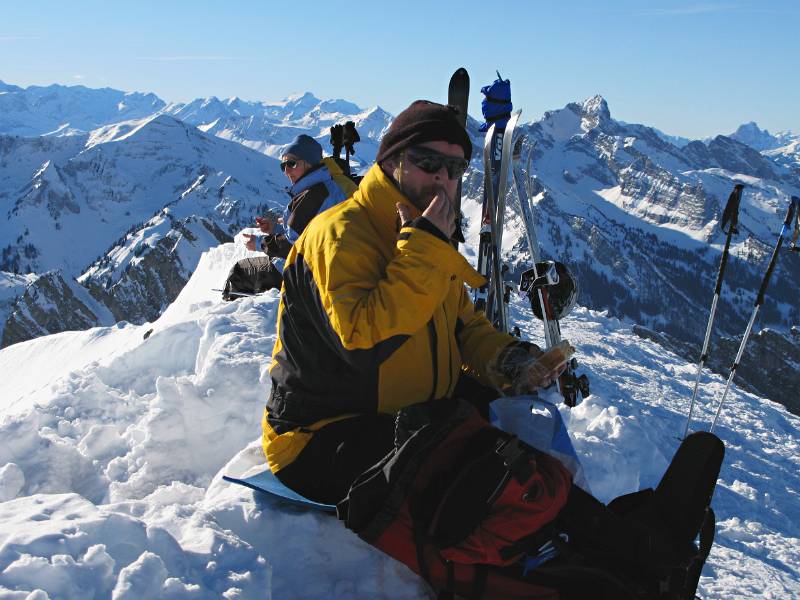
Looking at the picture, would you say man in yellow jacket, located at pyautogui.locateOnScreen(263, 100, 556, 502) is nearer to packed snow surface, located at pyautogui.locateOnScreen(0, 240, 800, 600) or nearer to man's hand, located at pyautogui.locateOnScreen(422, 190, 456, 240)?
man's hand, located at pyautogui.locateOnScreen(422, 190, 456, 240)

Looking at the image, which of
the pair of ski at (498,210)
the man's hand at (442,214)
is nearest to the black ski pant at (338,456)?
the man's hand at (442,214)

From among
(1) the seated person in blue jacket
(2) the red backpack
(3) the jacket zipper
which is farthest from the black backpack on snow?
(2) the red backpack

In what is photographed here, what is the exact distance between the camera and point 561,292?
5965 mm

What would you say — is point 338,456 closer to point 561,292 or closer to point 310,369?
point 310,369

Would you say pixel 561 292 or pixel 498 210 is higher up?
pixel 498 210

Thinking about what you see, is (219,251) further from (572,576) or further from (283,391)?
(572,576)

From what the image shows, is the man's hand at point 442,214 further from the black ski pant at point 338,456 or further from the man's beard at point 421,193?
the black ski pant at point 338,456

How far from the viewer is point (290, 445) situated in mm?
3336

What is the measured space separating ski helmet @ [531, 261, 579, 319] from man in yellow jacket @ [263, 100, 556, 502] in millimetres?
2690

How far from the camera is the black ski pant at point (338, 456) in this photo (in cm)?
306

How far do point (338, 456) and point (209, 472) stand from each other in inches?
97.4

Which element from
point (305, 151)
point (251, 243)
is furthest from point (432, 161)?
point (251, 243)

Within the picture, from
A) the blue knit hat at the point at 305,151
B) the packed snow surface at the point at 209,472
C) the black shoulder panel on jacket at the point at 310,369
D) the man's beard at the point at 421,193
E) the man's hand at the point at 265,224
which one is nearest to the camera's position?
the packed snow surface at the point at 209,472

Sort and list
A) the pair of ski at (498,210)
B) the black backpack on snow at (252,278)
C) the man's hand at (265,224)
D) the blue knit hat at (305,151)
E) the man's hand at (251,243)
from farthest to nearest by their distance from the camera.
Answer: the man's hand at (251,243) → the black backpack on snow at (252,278) → the man's hand at (265,224) → the blue knit hat at (305,151) → the pair of ski at (498,210)
